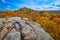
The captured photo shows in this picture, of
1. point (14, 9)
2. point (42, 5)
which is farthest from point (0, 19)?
point (42, 5)

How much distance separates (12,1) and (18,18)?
1.48 feet

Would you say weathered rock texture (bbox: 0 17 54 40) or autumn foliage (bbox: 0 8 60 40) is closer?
weathered rock texture (bbox: 0 17 54 40)

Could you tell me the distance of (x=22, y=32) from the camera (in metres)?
3.18

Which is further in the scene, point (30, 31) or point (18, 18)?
point (18, 18)

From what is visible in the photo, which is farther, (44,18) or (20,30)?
(44,18)

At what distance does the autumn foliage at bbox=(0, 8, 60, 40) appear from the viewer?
371cm

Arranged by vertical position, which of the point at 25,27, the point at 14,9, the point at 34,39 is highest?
the point at 14,9

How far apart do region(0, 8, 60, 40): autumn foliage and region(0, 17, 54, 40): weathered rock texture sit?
16cm

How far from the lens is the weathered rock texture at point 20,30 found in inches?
123

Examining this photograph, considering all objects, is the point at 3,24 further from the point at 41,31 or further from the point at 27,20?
the point at 41,31

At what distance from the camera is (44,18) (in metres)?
3.81

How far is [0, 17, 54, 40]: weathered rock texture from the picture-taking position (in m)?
3.13

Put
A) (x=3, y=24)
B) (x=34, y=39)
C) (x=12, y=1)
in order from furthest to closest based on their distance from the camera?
(x=12, y=1)
(x=3, y=24)
(x=34, y=39)

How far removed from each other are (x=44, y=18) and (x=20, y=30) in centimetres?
77
